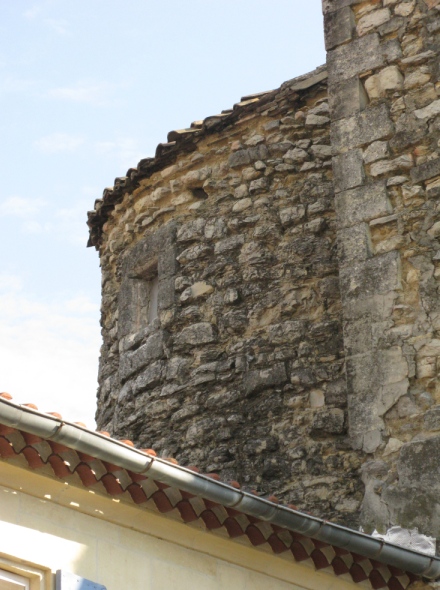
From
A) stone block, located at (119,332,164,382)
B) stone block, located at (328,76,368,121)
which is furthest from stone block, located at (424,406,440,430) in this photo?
stone block, located at (119,332,164,382)

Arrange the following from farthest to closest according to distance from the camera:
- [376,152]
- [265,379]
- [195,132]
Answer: [195,132] < [265,379] < [376,152]

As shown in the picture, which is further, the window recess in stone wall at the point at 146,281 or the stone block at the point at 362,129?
the window recess in stone wall at the point at 146,281

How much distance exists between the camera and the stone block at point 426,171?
7.02m

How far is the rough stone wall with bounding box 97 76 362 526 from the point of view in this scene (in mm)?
7605

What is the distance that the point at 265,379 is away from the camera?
312 inches

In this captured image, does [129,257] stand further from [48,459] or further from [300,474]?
[48,459]

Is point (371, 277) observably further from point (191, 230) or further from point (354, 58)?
point (191, 230)

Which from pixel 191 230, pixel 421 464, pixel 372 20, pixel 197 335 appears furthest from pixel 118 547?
pixel 372 20

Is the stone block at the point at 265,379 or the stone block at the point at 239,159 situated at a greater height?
the stone block at the point at 239,159

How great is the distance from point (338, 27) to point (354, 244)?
1638 millimetres

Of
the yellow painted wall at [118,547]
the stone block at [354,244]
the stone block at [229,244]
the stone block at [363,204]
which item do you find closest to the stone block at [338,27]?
the stone block at [363,204]

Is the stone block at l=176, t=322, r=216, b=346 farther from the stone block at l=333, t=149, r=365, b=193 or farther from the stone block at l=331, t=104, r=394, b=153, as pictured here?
the stone block at l=331, t=104, r=394, b=153

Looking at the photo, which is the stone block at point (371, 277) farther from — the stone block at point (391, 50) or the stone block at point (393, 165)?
the stone block at point (391, 50)

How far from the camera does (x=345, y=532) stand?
5750 millimetres
